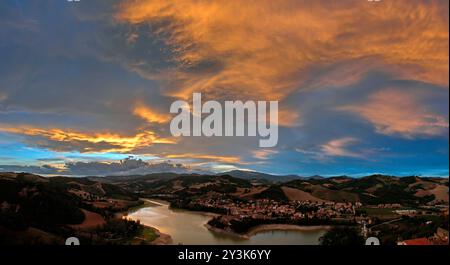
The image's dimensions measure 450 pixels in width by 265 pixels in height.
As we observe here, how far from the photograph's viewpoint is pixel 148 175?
201 inches

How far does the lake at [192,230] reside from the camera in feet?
13.0

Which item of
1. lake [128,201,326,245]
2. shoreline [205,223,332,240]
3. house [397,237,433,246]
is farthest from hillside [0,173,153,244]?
house [397,237,433,246]

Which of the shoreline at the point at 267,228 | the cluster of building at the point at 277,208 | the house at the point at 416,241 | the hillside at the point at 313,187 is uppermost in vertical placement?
the hillside at the point at 313,187

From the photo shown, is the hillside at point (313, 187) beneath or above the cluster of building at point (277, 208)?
above

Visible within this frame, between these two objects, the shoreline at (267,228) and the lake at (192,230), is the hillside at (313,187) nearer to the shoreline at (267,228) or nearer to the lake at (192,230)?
the lake at (192,230)

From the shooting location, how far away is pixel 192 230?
14.4 feet

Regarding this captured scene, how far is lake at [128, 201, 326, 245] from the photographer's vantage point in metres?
3.96

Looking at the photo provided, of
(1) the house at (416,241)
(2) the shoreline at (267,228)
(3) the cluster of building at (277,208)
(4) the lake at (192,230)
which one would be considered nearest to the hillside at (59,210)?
(4) the lake at (192,230)

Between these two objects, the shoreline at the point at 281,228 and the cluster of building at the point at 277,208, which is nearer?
the shoreline at the point at 281,228

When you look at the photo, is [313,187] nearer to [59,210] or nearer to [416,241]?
[416,241]

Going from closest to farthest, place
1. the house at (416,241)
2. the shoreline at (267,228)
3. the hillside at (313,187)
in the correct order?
the house at (416,241)
the shoreline at (267,228)
the hillside at (313,187)

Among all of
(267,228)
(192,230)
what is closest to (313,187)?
(267,228)
